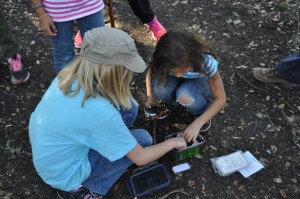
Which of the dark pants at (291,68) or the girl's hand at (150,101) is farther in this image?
the dark pants at (291,68)

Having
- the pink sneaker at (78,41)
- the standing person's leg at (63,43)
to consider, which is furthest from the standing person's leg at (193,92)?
the pink sneaker at (78,41)

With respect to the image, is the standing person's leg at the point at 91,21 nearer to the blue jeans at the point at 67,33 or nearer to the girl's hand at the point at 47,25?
the blue jeans at the point at 67,33

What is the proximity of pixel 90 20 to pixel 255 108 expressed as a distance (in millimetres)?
1484

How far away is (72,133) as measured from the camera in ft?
5.57

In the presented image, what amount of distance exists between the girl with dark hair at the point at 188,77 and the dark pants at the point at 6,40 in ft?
3.94

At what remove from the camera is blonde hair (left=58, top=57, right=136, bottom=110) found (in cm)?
158

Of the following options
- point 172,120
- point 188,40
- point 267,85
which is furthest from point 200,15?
point 188,40

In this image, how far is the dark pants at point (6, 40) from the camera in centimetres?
264

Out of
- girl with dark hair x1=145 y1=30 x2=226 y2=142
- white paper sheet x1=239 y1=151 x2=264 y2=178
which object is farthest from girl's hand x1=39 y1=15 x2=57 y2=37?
Result: white paper sheet x1=239 y1=151 x2=264 y2=178

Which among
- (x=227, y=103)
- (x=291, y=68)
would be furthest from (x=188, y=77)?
(x=291, y=68)

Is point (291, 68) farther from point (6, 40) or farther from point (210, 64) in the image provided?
point (6, 40)

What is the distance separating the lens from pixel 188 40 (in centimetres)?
195

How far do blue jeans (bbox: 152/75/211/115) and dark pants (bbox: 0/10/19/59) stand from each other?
1.22 metres

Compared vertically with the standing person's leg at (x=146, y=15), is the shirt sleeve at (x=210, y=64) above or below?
above
